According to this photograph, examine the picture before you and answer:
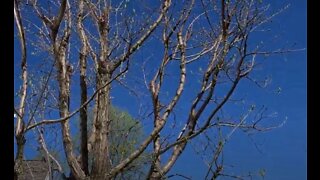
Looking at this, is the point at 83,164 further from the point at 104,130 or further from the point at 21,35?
the point at 21,35

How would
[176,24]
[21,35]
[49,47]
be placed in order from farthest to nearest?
1. [176,24]
2. [49,47]
3. [21,35]

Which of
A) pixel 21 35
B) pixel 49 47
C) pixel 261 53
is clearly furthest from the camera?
pixel 49 47

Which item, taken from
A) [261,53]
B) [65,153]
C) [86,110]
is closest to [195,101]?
[261,53]

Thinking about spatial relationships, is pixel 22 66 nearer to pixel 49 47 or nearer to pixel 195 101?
pixel 49 47

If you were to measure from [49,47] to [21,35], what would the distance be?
3.27 metres

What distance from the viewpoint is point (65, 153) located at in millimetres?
6746

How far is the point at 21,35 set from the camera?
3.49 metres

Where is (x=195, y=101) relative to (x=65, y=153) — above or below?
above

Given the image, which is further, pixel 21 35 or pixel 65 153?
pixel 65 153
